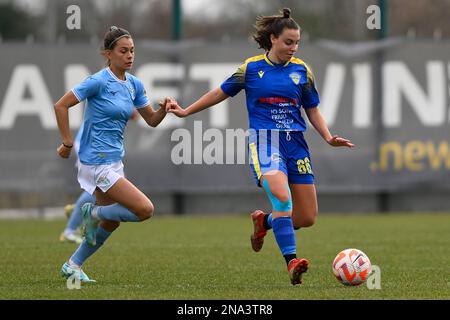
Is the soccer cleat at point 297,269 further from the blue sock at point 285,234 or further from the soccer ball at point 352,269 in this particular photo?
the soccer ball at point 352,269

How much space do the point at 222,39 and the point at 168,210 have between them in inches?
127

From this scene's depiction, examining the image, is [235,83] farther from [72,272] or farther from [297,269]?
[72,272]

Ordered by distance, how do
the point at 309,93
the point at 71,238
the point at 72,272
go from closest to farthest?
the point at 72,272, the point at 309,93, the point at 71,238

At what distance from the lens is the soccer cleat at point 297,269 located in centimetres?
785

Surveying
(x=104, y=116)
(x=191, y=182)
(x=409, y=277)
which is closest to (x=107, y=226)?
(x=104, y=116)

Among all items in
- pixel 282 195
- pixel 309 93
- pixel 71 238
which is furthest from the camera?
pixel 71 238

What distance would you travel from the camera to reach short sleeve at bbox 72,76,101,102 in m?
8.30

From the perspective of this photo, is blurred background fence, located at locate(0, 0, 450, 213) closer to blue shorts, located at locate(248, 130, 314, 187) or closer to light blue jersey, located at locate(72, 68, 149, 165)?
blue shorts, located at locate(248, 130, 314, 187)

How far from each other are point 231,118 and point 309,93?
32.9 ft

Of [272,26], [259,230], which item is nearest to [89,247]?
[259,230]

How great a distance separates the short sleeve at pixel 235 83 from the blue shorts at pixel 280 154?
442mm

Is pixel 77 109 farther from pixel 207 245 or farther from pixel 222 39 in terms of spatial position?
pixel 207 245

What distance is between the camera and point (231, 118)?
18.8 metres
